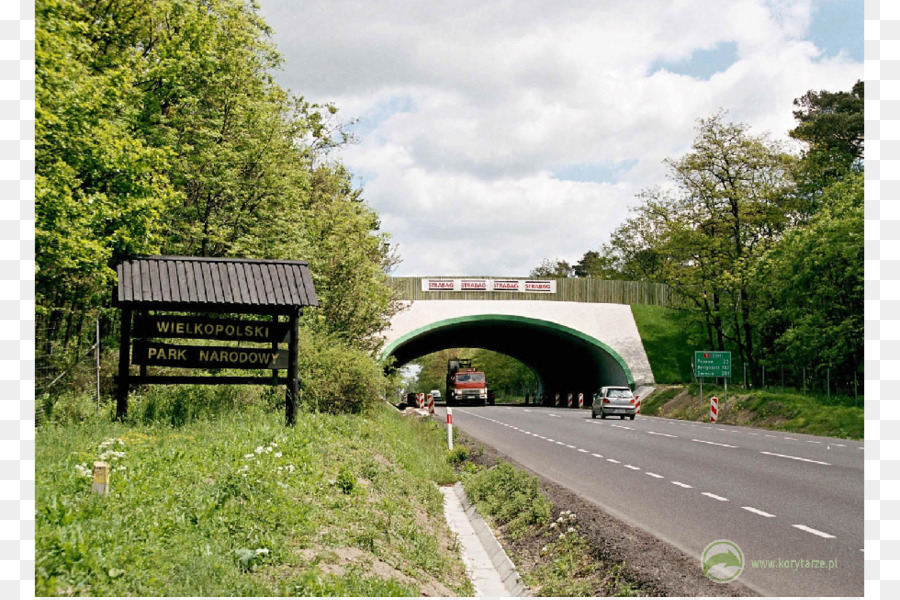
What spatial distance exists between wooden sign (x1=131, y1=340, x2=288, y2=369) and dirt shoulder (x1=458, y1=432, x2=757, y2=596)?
17.8 feet

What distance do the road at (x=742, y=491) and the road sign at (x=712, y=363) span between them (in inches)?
572

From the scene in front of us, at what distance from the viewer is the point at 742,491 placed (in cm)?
1170

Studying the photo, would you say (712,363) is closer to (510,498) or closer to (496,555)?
(510,498)

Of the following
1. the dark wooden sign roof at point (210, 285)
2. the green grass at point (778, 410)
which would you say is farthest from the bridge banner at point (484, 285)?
the dark wooden sign roof at point (210, 285)

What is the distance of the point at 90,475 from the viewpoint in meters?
7.14

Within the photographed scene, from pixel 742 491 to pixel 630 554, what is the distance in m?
5.27

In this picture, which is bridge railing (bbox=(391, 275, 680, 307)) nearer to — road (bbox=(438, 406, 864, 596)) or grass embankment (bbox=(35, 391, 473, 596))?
road (bbox=(438, 406, 864, 596))

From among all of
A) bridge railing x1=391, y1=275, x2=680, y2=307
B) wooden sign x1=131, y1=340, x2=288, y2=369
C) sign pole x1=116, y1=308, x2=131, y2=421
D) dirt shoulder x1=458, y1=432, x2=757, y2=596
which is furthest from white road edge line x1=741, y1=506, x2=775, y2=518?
bridge railing x1=391, y1=275, x2=680, y2=307

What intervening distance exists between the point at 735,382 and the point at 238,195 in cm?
3724

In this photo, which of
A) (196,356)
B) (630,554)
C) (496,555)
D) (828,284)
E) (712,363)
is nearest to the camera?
(630,554)

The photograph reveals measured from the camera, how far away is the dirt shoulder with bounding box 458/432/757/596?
621cm

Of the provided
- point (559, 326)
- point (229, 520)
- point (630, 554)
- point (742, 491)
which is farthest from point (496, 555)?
point (559, 326)

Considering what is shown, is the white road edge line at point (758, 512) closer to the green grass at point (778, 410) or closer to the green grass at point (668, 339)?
the green grass at point (778, 410)

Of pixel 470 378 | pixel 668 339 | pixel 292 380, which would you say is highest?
pixel 292 380
